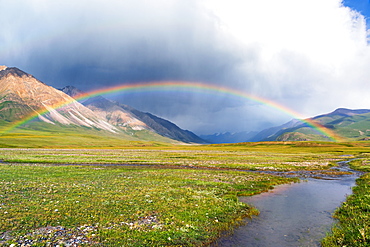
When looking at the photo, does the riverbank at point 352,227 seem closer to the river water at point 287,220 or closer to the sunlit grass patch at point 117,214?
the river water at point 287,220

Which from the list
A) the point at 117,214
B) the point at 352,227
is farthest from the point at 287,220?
the point at 117,214

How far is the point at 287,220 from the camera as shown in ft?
56.3

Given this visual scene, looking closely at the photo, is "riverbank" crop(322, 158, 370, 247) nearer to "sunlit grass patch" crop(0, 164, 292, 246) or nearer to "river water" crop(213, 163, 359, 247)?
"river water" crop(213, 163, 359, 247)

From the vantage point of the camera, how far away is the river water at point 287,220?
13.4 metres

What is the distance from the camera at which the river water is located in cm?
1344

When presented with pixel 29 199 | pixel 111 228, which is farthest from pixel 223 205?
pixel 29 199

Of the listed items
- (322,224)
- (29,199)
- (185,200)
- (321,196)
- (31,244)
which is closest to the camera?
(31,244)

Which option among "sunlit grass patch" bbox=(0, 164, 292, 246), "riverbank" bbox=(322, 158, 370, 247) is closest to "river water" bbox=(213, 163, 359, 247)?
"riverbank" bbox=(322, 158, 370, 247)

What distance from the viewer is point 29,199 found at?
19234 millimetres

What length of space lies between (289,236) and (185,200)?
9379 millimetres

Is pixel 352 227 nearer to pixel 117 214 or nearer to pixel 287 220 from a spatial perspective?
pixel 287 220

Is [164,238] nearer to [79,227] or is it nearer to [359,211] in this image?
[79,227]

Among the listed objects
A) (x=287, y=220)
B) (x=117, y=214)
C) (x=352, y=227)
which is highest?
(x=352, y=227)

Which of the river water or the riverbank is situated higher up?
the riverbank
